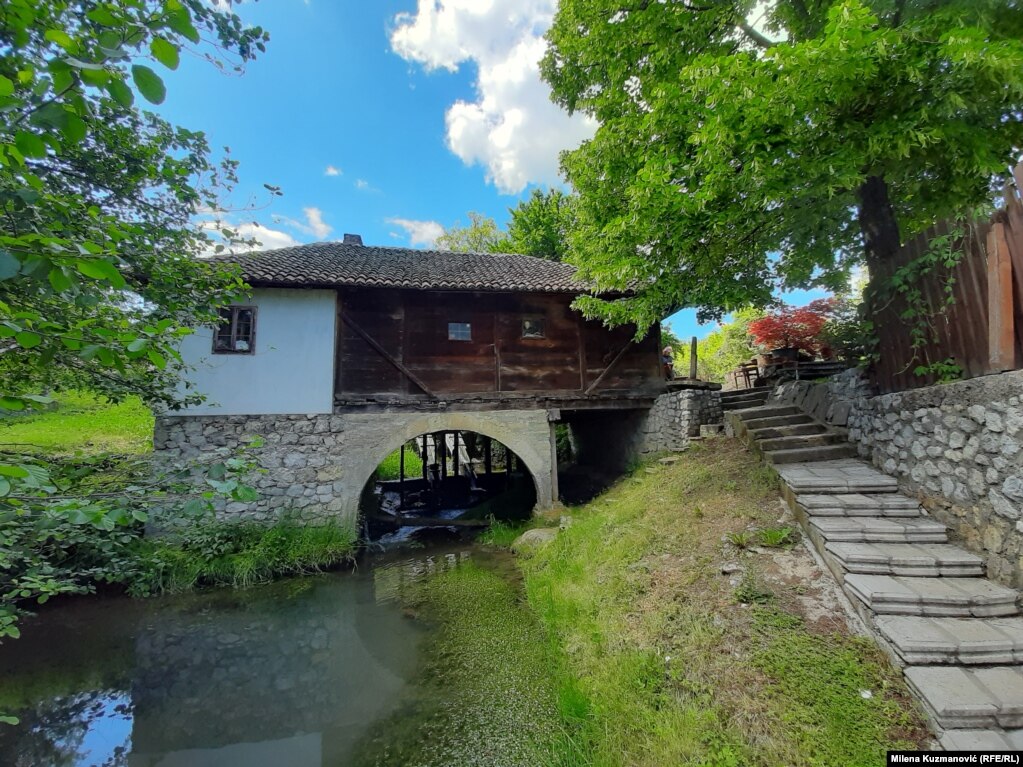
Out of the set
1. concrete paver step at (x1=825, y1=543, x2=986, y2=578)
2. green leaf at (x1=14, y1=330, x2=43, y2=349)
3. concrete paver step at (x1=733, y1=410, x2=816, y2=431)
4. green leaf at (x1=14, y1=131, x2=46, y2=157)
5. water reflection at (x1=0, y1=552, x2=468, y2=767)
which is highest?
green leaf at (x1=14, y1=131, x2=46, y2=157)

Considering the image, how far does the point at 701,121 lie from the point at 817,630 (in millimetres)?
4841

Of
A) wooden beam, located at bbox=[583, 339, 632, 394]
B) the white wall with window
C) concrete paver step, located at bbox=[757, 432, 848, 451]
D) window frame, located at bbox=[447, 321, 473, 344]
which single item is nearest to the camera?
concrete paver step, located at bbox=[757, 432, 848, 451]

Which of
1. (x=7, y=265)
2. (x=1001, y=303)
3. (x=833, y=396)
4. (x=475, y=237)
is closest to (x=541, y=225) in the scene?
(x=475, y=237)

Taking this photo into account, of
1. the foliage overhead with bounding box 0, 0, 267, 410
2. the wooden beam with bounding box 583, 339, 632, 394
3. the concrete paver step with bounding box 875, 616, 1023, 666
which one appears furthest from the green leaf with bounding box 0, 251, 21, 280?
the wooden beam with bounding box 583, 339, 632, 394

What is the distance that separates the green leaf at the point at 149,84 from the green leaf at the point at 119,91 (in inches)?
3.2

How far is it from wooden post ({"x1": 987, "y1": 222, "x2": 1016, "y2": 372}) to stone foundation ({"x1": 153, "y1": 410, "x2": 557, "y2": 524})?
7.03 metres

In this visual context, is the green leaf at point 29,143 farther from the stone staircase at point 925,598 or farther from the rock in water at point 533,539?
the rock in water at point 533,539

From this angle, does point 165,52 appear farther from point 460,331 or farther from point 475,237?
point 475,237

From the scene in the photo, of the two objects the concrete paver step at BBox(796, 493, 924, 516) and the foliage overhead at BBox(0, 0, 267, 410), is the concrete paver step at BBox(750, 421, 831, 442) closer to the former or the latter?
the concrete paver step at BBox(796, 493, 924, 516)

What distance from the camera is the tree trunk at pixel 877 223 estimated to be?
538 cm

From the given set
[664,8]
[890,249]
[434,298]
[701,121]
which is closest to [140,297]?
[434,298]

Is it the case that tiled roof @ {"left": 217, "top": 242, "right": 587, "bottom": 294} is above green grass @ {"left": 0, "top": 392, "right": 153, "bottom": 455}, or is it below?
above

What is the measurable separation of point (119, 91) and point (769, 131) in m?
4.99

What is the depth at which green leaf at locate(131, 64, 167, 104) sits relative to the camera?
3.39 ft
